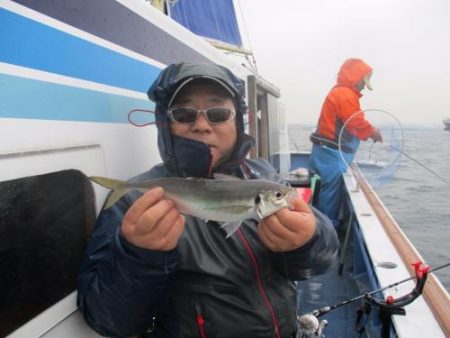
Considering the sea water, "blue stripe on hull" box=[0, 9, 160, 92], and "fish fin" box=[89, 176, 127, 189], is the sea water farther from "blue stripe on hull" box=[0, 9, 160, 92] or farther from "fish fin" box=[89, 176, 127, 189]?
"fish fin" box=[89, 176, 127, 189]

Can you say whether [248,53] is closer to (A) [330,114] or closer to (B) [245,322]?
(A) [330,114]

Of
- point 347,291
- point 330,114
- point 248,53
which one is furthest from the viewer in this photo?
point 248,53

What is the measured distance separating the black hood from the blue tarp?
4.62 meters

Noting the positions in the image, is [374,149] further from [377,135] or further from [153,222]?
[153,222]

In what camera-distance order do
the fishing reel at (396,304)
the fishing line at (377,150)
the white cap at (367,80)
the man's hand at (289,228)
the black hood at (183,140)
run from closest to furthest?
the man's hand at (289,228) → the black hood at (183,140) → the fishing reel at (396,304) → the fishing line at (377,150) → the white cap at (367,80)

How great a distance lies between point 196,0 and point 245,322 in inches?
267

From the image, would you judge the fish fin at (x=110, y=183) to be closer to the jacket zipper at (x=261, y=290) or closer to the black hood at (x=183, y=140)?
the black hood at (x=183, y=140)

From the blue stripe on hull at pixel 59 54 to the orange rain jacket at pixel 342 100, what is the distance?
5.07 metres

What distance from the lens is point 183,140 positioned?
1.85m

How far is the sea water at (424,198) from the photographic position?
6.89 meters

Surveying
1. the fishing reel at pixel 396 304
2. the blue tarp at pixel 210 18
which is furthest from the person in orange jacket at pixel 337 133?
the fishing reel at pixel 396 304

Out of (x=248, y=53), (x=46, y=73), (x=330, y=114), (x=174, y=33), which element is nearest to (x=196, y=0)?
(x=248, y=53)

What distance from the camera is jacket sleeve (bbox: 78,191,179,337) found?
151cm

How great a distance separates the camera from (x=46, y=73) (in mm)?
1427
